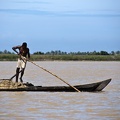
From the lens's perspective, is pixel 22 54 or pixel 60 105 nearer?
pixel 60 105

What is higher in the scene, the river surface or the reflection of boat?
the reflection of boat

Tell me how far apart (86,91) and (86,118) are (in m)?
5.34

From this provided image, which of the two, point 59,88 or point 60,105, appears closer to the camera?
point 60,105

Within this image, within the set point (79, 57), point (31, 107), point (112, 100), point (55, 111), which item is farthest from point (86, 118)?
point (79, 57)

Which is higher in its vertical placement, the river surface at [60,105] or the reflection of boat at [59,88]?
the reflection of boat at [59,88]

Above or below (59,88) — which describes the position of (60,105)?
below

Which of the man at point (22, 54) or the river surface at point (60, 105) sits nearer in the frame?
the river surface at point (60, 105)

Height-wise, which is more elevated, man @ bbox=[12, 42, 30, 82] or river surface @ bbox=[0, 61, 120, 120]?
man @ bbox=[12, 42, 30, 82]

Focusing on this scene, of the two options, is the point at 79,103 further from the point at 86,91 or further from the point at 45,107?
the point at 86,91

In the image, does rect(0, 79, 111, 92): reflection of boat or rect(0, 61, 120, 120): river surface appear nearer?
rect(0, 61, 120, 120): river surface

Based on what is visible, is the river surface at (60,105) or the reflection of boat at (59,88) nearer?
the river surface at (60,105)

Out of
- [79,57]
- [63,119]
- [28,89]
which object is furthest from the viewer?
[79,57]

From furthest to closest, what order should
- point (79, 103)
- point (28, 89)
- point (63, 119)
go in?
point (28, 89), point (79, 103), point (63, 119)

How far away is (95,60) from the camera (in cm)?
6322
